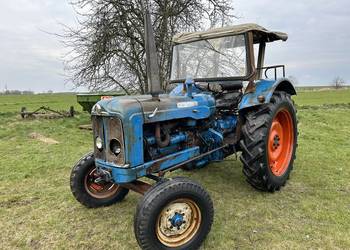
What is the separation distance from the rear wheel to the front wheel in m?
1.07

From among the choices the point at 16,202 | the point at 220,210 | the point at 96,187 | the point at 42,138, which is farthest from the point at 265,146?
the point at 42,138

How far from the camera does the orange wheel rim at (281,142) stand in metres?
4.27

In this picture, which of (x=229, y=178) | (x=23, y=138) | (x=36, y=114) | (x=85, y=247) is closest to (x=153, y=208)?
(x=85, y=247)

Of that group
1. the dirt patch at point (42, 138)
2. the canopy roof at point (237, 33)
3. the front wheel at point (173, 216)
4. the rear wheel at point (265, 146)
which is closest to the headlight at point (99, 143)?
the front wheel at point (173, 216)

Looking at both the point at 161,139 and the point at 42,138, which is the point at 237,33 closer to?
the point at 161,139

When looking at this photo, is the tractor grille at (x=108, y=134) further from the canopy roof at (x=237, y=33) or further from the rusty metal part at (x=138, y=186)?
the canopy roof at (x=237, y=33)

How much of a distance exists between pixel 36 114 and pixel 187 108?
9.90 metres

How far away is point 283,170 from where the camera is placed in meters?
4.38

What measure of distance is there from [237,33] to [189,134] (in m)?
1.40

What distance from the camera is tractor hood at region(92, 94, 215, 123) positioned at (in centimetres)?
288

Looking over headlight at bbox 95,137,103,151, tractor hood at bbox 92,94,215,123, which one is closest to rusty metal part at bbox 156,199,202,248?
tractor hood at bbox 92,94,215,123

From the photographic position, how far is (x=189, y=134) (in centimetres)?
358

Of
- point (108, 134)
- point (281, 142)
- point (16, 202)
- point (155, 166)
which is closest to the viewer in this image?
point (108, 134)

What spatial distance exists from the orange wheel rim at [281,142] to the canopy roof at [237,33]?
3.41 ft
